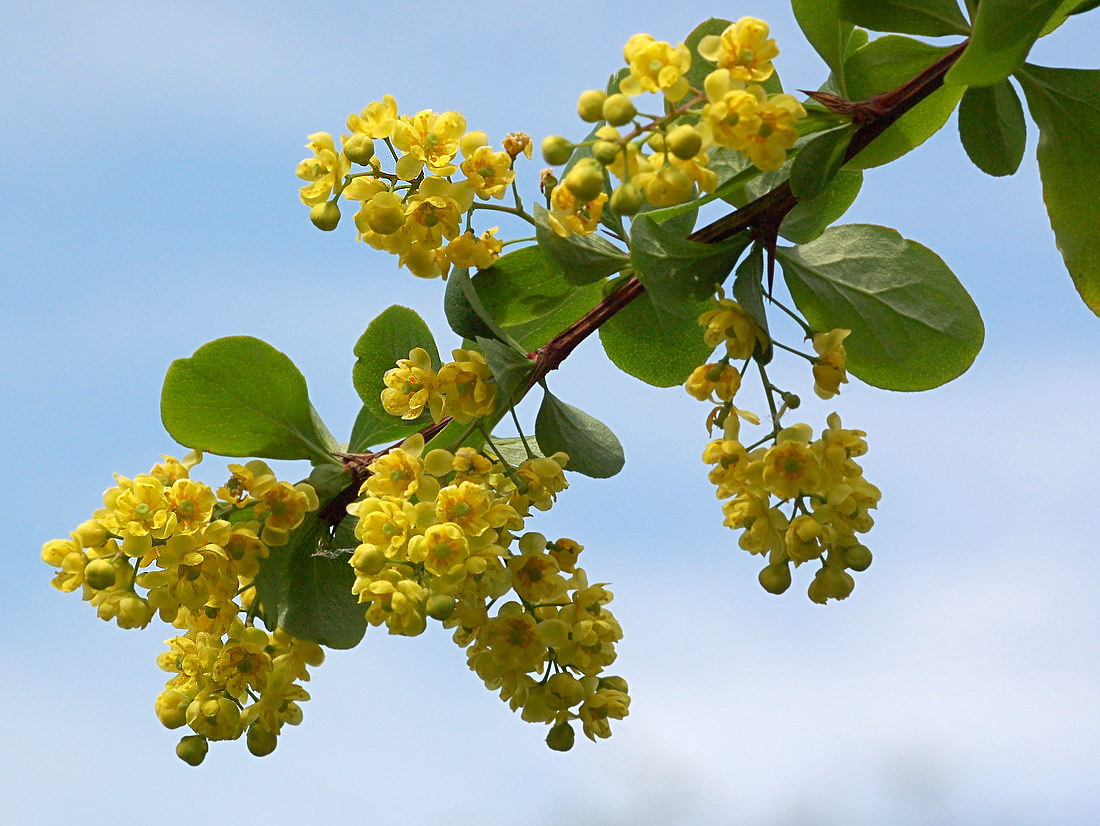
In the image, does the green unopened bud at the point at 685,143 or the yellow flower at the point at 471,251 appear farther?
the yellow flower at the point at 471,251

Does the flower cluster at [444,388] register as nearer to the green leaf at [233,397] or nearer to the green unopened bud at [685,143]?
the green leaf at [233,397]

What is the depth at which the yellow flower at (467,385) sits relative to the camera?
1678 millimetres

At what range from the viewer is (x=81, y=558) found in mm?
1676

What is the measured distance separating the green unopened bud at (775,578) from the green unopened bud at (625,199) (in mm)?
524

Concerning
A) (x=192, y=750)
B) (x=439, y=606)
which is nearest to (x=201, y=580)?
(x=192, y=750)

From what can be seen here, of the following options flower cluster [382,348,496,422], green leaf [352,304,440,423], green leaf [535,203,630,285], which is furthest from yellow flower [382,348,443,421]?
green leaf [535,203,630,285]

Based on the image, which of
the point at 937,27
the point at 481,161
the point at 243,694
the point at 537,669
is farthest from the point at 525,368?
the point at 937,27

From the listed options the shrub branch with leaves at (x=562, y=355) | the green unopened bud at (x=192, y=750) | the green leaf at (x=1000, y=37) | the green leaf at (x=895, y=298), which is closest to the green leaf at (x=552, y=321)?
the shrub branch with leaves at (x=562, y=355)

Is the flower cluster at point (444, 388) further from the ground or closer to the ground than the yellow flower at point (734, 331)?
closer to the ground

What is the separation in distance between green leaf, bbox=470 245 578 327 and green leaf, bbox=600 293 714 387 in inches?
6.1

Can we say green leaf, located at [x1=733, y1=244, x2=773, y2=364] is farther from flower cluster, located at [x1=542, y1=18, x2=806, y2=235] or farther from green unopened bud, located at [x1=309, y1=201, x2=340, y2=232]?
green unopened bud, located at [x1=309, y1=201, x2=340, y2=232]

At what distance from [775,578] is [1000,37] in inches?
29.1

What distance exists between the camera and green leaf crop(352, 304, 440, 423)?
1875 millimetres

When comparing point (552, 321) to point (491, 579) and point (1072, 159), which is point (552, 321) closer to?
point (491, 579)
